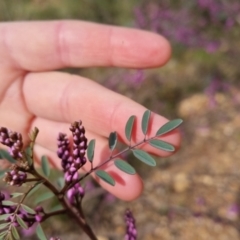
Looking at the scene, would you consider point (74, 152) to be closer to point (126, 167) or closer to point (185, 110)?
point (126, 167)

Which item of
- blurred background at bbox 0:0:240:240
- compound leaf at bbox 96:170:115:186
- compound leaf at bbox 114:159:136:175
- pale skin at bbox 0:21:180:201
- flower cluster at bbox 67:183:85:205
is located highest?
compound leaf at bbox 114:159:136:175

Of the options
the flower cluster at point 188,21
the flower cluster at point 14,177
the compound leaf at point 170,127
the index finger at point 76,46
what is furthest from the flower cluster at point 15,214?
the flower cluster at point 188,21

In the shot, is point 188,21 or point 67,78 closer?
point 67,78

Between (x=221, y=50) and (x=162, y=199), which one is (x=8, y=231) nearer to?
(x=162, y=199)

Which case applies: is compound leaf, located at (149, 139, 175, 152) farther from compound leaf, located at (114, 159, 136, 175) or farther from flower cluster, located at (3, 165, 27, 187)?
flower cluster, located at (3, 165, 27, 187)

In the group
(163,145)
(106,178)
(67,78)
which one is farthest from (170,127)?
(67,78)

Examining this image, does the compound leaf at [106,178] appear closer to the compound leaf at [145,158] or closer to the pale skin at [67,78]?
the compound leaf at [145,158]

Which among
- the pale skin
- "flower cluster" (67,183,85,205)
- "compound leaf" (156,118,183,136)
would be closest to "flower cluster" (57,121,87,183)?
"flower cluster" (67,183,85,205)
